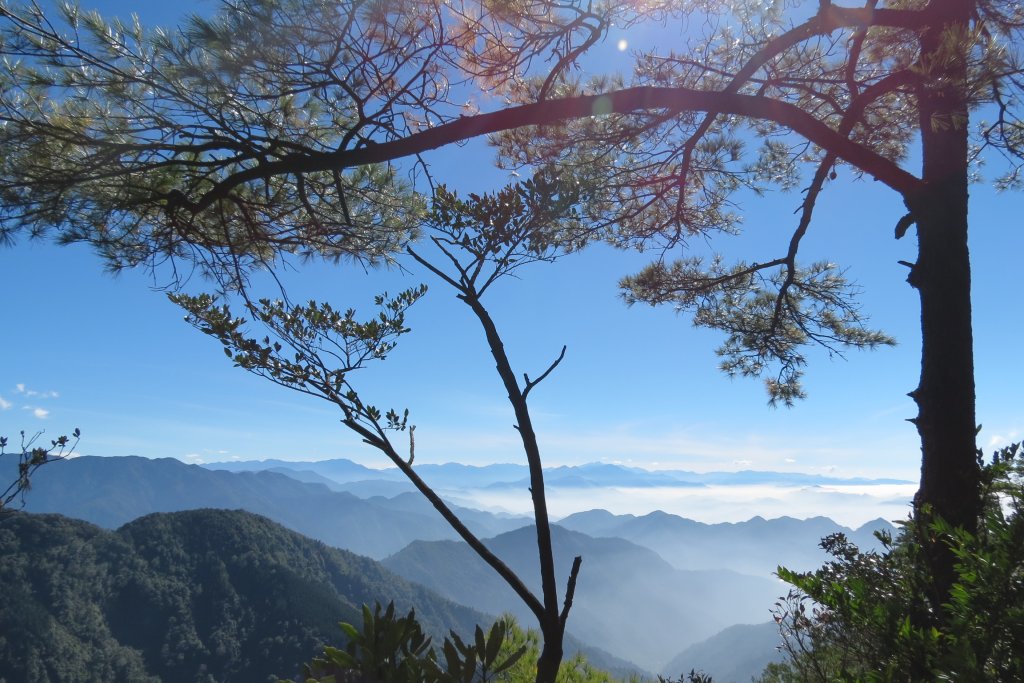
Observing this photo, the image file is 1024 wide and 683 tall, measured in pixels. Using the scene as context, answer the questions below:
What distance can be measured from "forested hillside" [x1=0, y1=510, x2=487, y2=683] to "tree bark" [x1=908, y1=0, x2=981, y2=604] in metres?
69.0

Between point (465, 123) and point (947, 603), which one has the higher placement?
point (465, 123)

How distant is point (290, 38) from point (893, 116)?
3887 millimetres

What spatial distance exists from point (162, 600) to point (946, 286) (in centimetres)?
9723

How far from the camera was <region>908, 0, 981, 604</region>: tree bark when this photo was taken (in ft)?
7.80

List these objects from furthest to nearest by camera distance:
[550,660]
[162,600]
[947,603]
Answer: [162,600] → [550,660] → [947,603]

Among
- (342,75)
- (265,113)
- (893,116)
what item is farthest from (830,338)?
(265,113)

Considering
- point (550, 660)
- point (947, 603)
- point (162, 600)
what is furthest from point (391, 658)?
point (162, 600)

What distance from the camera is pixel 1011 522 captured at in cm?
132

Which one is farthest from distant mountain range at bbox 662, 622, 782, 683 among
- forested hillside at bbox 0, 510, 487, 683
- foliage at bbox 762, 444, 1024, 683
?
foliage at bbox 762, 444, 1024, 683

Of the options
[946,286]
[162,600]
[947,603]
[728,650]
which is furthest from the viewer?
[728,650]

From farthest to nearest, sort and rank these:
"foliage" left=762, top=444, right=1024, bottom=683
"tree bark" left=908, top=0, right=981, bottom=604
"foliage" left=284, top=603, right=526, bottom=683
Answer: "tree bark" left=908, top=0, right=981, bottom=604 < "foliage" left=284, top=603, right=526, bottom=683 < "foliage" left=762, top=444, right=1024, bottom=683

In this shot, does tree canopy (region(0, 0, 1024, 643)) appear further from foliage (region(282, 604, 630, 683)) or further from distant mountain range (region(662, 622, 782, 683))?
distant mountain range (region(662, 622, 782, 683))

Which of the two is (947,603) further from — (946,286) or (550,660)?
(946,286)

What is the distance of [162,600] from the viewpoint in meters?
78.4
